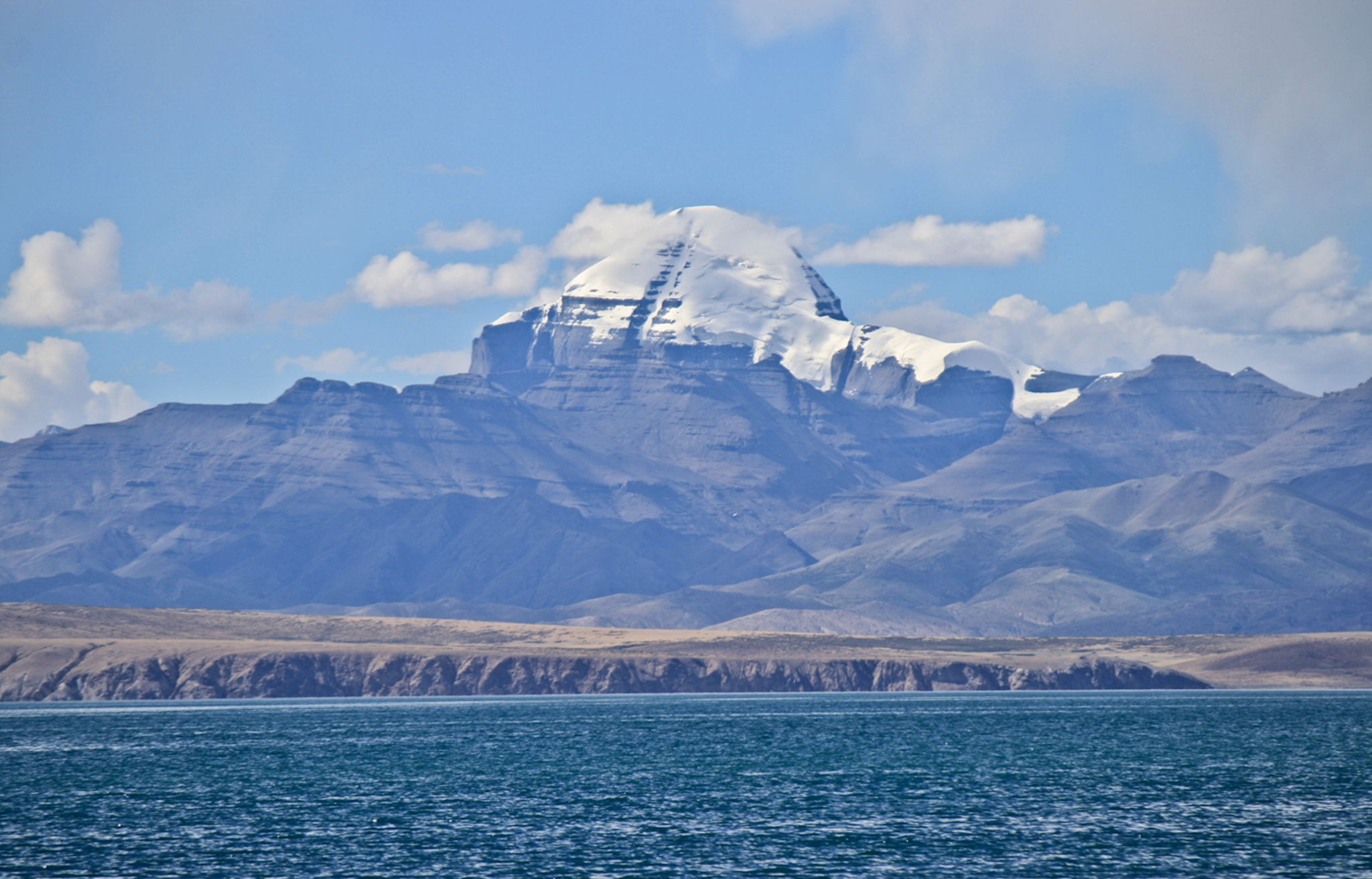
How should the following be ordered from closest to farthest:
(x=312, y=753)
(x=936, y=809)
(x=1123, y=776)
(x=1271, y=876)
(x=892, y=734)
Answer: (x=1271, y=876), (x=936, y=809), (x=1123, y=776), (x=312, y=753), (x=892, y=734)

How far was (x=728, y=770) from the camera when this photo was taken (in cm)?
12838

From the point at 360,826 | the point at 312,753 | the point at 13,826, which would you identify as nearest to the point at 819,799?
the point at 360,826

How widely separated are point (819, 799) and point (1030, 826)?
1830cm

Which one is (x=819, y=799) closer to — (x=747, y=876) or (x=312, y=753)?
(x=747, y=876)

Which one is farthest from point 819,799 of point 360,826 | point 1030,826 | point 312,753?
point 312,753

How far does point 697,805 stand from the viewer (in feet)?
344

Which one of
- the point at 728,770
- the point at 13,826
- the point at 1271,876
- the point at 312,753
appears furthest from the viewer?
the point at 312,753

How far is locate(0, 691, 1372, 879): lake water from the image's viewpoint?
3216 inches

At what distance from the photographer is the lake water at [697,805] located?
81.7m

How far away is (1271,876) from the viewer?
75.4m

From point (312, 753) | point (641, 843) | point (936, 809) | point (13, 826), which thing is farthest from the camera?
point (312, 753)

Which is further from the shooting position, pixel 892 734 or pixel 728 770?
pixel 892 734

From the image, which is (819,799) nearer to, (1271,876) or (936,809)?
(936,809)

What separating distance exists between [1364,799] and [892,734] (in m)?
71.8
